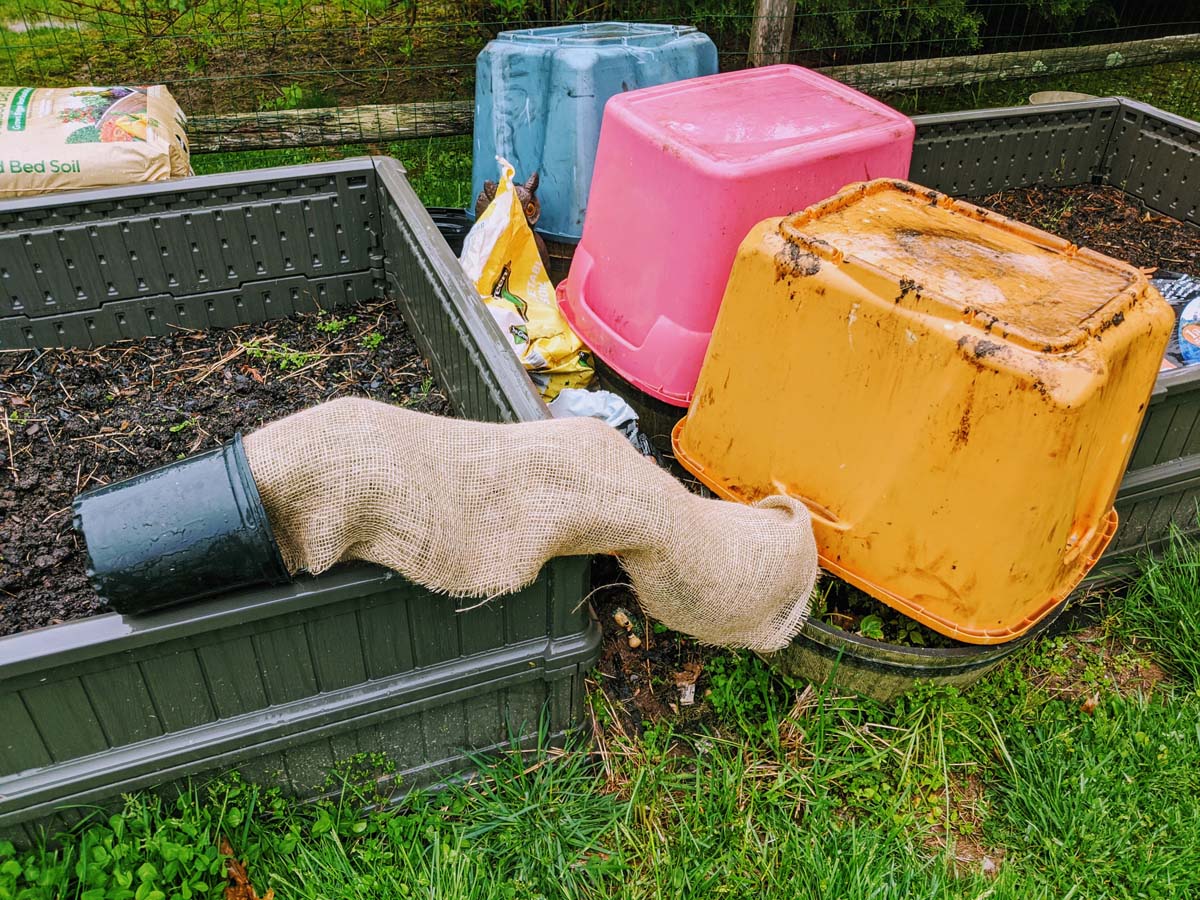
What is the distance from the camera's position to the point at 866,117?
2.52 meters

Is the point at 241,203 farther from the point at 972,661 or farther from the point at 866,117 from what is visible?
the point at 972,661

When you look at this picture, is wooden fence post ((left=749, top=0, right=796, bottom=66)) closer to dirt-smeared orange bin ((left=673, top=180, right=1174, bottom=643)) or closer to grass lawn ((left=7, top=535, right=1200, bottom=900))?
dirt-smeared orange bin ((left=673, top=180, right=1174, bottom=643))

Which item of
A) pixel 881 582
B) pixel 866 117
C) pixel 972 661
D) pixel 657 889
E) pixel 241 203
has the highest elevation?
pixel 866 117

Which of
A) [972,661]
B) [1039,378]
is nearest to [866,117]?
[1039,378]

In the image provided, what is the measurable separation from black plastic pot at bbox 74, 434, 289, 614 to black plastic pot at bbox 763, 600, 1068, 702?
1201 millimetres

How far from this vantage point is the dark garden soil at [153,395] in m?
2.30

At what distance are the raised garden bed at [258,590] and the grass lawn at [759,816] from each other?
0.09 meters

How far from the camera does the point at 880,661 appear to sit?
6.53 feet

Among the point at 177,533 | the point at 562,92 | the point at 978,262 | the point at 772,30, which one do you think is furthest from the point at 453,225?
the point at 177,533

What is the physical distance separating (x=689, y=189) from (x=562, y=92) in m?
1.03

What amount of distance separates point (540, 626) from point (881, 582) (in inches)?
28.7

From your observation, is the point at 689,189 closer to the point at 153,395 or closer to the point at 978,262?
the point at 978,262

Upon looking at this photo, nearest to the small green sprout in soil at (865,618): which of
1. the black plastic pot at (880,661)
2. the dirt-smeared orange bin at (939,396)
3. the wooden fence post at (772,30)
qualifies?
the black plastic pot at (880,661)

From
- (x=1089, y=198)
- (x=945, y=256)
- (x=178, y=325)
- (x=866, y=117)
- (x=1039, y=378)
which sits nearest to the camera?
(x=1039, y=378)
